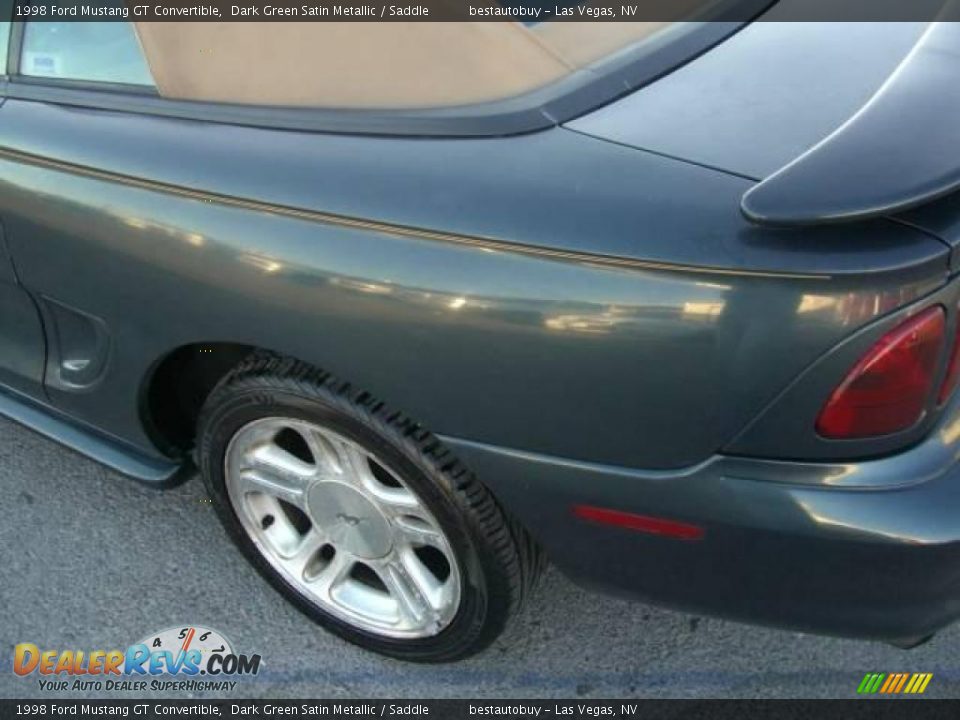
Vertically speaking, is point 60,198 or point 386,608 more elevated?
point 60,198

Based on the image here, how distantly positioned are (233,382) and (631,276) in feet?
2.94

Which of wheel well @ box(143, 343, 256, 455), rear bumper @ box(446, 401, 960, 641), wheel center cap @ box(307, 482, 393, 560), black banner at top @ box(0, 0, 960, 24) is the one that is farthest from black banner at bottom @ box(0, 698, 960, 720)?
black banner at top @ box(0, 0, 960, 24)

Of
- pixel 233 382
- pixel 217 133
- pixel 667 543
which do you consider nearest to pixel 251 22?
pixel 217 133

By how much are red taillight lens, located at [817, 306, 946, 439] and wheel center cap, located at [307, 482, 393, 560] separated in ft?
3.17

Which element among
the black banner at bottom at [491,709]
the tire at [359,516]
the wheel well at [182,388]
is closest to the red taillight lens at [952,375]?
the tire at [359,516]

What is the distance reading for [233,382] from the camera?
184cm

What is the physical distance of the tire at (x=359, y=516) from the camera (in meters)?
1.69

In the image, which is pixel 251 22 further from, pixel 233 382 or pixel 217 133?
pixel 233 382

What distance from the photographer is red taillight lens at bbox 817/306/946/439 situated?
52.0 inches

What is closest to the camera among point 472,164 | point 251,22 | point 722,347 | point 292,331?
point 722,347

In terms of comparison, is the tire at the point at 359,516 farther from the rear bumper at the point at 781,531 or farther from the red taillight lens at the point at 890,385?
the red taillight lens at the point at 890,385

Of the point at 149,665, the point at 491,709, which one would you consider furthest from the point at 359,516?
the point at 149,665

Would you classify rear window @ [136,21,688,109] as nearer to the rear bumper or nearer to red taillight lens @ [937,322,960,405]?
the rear bumper

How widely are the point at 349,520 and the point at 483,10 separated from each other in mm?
1108
